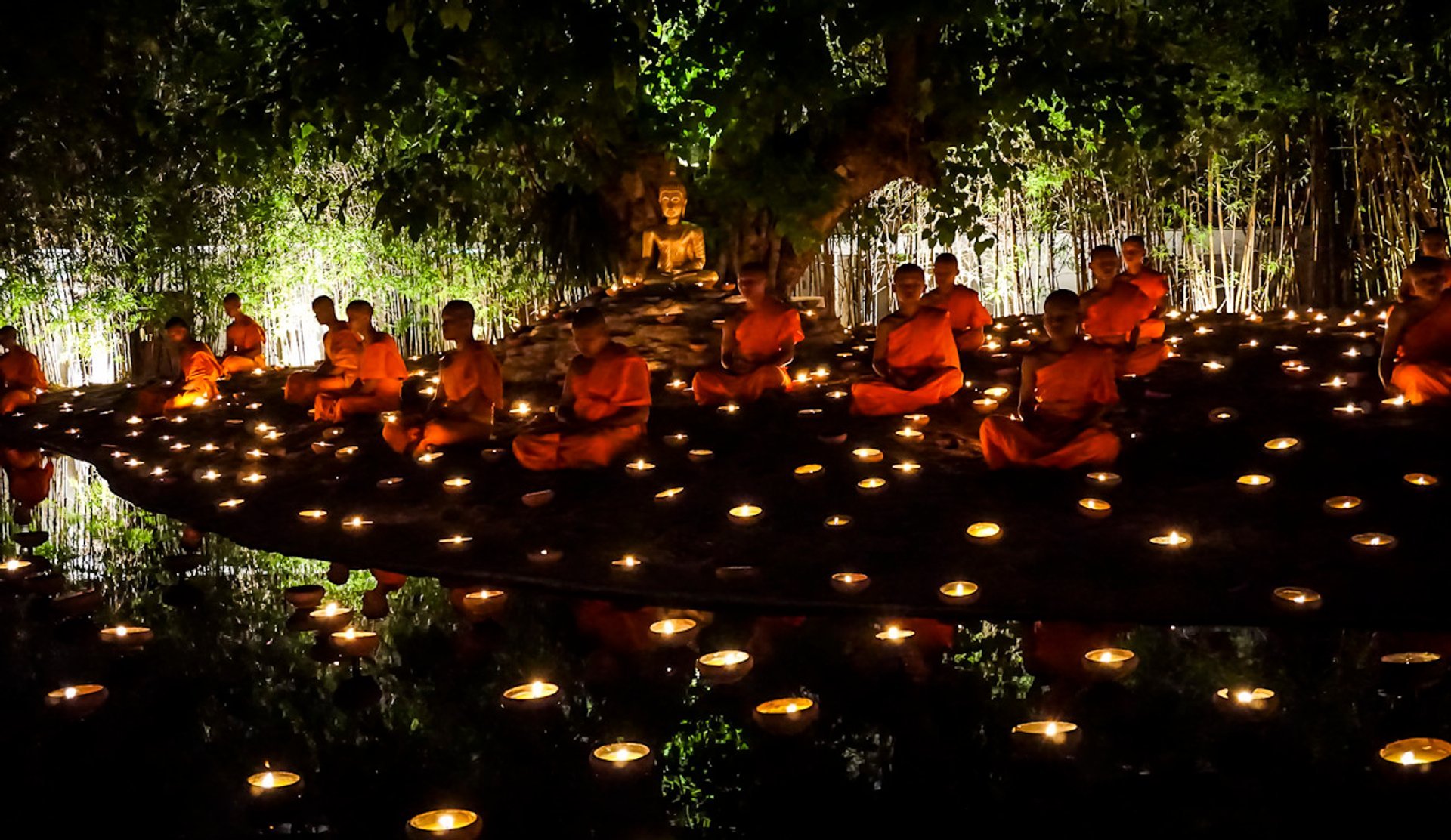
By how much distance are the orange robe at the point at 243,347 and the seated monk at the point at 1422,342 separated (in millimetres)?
10001

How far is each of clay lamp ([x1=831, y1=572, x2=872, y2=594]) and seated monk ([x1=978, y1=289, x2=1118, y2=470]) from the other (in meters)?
1.70

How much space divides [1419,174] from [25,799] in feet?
37.2

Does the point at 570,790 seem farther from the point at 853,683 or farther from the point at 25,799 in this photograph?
the point at 25,799

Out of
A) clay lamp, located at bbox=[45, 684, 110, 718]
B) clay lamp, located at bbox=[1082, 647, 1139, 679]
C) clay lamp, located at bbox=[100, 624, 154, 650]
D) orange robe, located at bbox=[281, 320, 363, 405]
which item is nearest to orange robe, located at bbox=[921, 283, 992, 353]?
orange robe, located at bbox=[281, 320, 363, 405]

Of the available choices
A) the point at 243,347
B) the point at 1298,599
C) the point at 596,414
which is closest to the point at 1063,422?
the point at 1298,599

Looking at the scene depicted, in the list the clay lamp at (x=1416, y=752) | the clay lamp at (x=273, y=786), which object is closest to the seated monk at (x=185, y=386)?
the clay lamp at (x=273, y=786)

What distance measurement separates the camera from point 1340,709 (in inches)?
116

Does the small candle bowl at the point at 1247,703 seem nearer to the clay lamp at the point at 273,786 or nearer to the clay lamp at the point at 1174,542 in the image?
the clay lamp at the point at 1174,542

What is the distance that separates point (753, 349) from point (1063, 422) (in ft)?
8.50

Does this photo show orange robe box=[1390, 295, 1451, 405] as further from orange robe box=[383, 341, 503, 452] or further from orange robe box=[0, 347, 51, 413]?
orange robe box=[0, 347, 51, 413]

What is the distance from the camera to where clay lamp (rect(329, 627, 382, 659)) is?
12.4 ft

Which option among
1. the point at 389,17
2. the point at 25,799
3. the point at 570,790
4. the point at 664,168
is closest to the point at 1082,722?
the point at 570,790

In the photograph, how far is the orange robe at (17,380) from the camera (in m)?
11.6

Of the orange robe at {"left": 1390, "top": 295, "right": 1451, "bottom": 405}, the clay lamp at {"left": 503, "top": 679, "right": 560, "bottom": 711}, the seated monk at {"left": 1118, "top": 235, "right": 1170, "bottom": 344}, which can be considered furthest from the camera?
the seated monk at {"left": 1118, "top": 235, "right": 1170, "bottom": 344}
